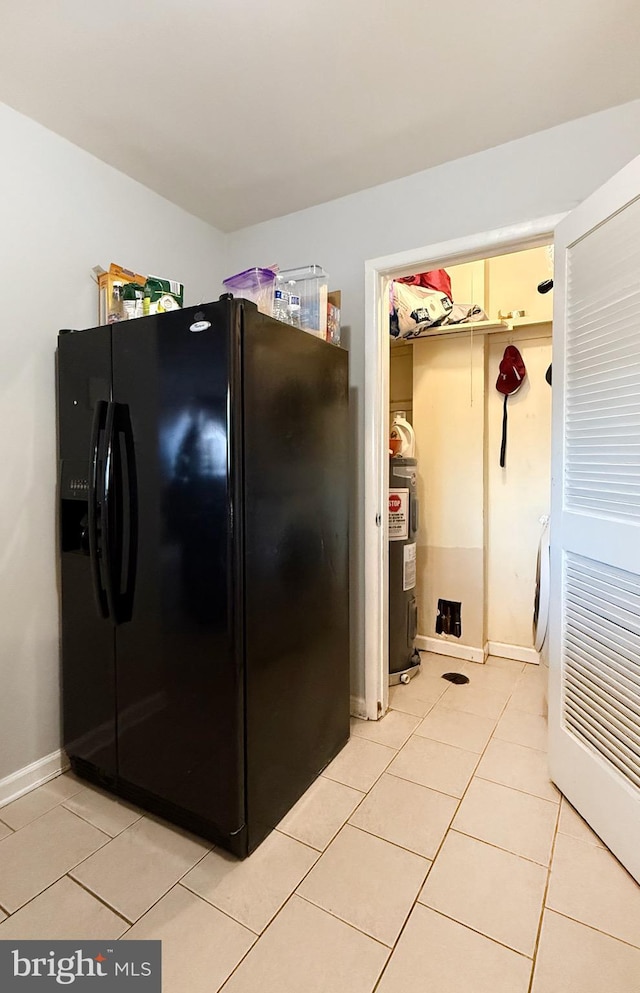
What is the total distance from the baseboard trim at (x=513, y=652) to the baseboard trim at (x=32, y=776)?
7.81 ft

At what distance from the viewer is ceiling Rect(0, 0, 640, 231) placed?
1.34 metres

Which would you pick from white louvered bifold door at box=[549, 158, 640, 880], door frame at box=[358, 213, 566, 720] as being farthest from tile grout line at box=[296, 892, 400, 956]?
door frame at box=[358, 213, 566, 720]

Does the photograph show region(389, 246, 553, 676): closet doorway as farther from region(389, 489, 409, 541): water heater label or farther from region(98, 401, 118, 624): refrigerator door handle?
region(98, 401, 118, 624): refrigerator door handle

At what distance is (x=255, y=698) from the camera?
1481 millimetres

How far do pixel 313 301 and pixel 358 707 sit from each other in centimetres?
188

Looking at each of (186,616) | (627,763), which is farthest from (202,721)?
(627,763)

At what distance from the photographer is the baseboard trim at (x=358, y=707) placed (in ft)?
7.50

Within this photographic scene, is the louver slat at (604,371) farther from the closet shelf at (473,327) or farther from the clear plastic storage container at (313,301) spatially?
the closet shelf at (473,327)

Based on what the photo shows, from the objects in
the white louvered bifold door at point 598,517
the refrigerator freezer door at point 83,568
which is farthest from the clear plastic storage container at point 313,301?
the white louvered bifold door at point 598,517

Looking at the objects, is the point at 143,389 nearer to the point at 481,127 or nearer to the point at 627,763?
the point at 481,127

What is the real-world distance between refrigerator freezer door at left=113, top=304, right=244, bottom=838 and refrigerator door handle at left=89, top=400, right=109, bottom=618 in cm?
9

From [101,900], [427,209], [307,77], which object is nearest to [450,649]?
[101,900]

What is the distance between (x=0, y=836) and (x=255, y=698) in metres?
0.99

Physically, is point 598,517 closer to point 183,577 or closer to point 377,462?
point 377,462
